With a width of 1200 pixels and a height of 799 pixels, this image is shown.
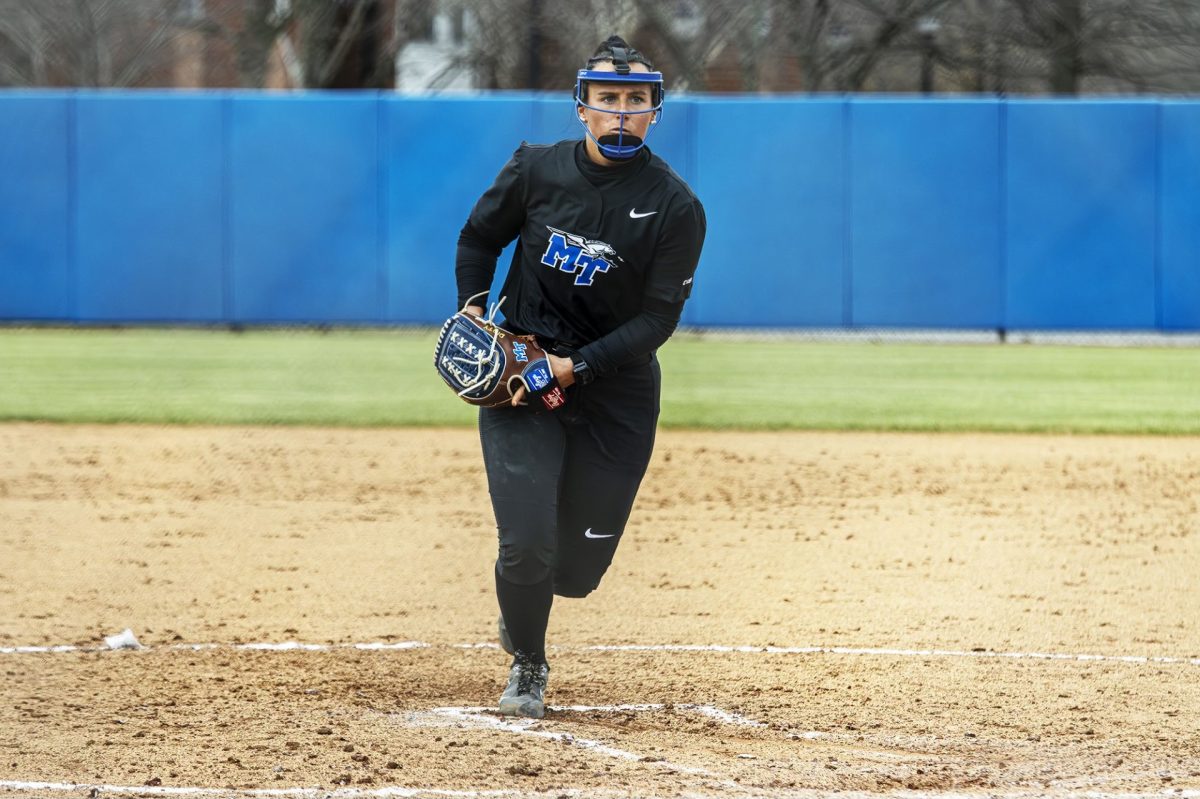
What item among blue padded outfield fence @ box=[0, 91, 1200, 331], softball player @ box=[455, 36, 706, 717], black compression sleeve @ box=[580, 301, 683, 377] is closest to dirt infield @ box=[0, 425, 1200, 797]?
softball player @ box=[455, 36, 706, 717]

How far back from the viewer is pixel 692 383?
13.9 meters

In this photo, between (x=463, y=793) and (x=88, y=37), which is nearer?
(x=463, y=793)

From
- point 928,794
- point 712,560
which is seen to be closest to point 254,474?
point 712,560

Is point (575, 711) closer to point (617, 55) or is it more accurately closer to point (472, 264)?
point (472, 264)

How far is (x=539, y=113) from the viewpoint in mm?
17328

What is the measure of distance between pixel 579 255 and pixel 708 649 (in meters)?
1.77

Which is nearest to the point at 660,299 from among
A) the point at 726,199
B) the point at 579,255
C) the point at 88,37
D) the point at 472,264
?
the point at 579,255

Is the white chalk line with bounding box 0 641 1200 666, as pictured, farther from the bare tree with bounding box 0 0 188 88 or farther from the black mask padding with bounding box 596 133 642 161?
the bare tree with bounding box 0 0 188 88

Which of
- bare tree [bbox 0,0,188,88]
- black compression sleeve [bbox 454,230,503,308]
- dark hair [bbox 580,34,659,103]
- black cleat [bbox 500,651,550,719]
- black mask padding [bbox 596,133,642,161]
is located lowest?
black cleat [bbox 500,651,550,719]

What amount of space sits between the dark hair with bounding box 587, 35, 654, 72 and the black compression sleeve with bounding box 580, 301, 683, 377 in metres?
0.70

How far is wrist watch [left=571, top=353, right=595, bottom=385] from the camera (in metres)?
4.50

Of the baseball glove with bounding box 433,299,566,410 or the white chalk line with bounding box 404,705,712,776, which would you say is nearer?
the white chalk line with bounding box 404,705,712,776

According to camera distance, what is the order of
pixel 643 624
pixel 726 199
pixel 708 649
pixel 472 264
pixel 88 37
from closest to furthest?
pixel 472 264 → pixel 708 649 → pixel 643 624 → pixel 726 199 → pixel 88 37

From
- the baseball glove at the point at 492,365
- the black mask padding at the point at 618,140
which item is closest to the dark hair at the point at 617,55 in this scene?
the black mask padding at the point at 618,140
